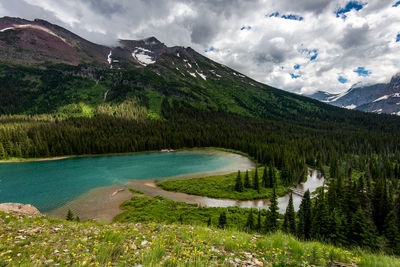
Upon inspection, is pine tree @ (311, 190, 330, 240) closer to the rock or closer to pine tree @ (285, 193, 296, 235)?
pine tree @ (285, 193, 296, 235)

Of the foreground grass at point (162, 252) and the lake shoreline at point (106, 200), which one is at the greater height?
the foreground grass at point (162, 252)

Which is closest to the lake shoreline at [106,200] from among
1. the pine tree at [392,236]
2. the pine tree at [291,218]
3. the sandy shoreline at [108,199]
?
the sandy shoreline at [108,199]

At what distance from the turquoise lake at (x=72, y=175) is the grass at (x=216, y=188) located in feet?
41.9

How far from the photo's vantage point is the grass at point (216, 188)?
165 ft

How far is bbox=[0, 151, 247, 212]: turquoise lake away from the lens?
155ft

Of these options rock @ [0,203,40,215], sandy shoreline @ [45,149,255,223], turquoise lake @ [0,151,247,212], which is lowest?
sandy shoreline @ [45,149,255,223]

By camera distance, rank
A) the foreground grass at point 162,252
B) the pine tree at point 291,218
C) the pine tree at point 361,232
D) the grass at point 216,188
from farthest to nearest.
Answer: the grass at point 216,188
the pine tree at point 291,218
the pine tree at point 361,232
the foreground grass at point 162,252

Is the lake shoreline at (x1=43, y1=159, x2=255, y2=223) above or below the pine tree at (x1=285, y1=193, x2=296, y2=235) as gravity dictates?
below

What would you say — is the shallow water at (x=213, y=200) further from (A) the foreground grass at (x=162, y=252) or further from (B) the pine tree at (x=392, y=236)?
(A) the foreground grass at (x=162, y=252)

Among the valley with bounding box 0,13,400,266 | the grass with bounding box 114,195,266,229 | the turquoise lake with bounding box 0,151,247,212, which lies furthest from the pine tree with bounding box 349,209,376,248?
the turquoise lake with bounding box 0,151,247,212

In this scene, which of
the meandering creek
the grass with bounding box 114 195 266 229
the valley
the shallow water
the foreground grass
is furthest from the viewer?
the shallow water

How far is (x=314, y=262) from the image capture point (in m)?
6.75

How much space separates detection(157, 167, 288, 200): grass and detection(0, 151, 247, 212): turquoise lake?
41.9ft

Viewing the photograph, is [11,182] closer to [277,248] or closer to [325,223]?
[277,248]
